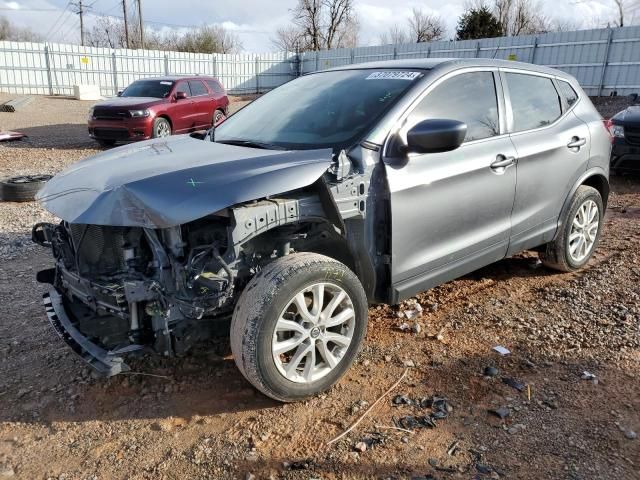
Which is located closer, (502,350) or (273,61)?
(502,350)

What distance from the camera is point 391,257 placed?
320 centimetres

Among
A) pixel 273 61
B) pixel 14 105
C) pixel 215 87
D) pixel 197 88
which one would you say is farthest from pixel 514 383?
pixel 273 61

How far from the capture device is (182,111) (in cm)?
1331

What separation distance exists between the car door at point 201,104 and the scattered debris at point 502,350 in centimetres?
1189

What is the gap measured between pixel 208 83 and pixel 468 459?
1396 cm

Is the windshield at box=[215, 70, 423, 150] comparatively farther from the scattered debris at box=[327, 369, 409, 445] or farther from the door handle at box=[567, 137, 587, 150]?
the door handle at box=[567, 137, 587, 150]

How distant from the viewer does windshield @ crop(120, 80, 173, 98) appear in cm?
1325

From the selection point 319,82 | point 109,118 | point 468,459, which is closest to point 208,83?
point 109,118

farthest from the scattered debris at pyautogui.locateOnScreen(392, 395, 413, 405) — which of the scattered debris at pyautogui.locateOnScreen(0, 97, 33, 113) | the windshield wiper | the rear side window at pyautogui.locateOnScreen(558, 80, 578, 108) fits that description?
the scattered debris at pyautogui.locateOnScreen(0, 97, 33, 113)

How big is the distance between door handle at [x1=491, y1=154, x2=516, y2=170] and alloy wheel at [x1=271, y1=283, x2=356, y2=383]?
1.52m

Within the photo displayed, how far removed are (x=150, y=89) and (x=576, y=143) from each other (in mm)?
11483

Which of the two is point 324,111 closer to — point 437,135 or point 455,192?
point 437,135

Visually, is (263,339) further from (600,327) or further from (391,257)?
(600,327)

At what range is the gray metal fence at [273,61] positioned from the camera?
782 inches
